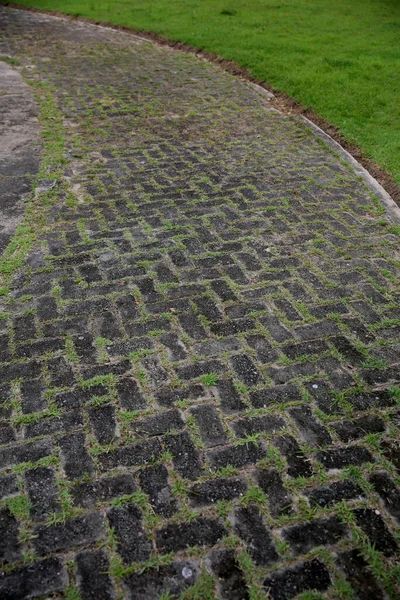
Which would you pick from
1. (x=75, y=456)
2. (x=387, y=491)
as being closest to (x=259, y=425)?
(x=387, y=491)

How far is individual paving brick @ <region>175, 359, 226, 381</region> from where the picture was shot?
3.97 meters

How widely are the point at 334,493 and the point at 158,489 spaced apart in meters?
1.12

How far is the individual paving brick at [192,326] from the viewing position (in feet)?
14.3

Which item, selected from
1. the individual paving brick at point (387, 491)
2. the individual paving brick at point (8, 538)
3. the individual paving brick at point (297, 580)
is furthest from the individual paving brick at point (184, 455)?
the individual paving brick at point (387, 491)

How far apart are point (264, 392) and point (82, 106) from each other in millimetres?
7638

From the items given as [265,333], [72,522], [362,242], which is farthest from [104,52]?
[72,522]

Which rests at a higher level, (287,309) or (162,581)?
(287,309)

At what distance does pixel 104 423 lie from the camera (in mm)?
3588

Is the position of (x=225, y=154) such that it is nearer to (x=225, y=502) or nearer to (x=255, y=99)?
(x=255, y=99)

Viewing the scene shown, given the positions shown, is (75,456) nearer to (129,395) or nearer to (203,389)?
(129,395)

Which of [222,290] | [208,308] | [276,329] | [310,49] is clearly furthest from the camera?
[310,49]

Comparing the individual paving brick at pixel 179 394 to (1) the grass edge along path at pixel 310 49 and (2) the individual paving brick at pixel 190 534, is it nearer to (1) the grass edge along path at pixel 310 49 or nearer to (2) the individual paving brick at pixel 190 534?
(2) the individual paving brick at pixel 190 534

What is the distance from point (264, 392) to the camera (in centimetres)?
387

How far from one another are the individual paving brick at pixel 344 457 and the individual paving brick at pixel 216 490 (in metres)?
0.59
